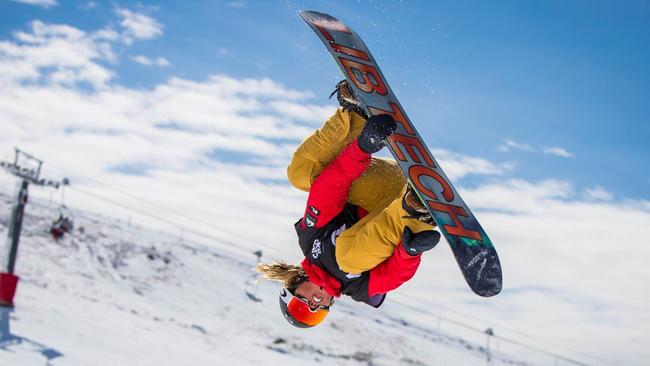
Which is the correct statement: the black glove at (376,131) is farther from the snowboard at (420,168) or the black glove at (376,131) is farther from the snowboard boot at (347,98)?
the snowboard boot at (347,98)

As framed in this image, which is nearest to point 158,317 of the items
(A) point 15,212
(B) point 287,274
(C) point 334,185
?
(A) point 15,212

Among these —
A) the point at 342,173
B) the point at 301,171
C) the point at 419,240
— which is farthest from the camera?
the point at 301,171

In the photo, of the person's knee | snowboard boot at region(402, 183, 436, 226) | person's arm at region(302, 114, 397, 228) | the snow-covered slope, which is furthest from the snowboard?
the snow-covered slope

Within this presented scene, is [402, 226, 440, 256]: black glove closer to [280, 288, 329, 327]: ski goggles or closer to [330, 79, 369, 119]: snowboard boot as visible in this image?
[330, 79, 369, 119]: snowboard boot

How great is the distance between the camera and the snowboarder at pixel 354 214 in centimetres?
295

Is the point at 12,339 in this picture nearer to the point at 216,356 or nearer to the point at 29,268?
the point at 216,356

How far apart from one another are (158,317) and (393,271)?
10.4 metres

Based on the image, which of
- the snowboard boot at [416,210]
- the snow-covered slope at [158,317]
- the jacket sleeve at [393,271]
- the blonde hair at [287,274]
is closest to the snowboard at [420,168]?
the snowboard boot at [416,210]

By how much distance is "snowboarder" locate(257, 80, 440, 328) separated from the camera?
2.95 meters

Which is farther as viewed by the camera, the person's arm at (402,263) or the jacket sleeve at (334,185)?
the jacket sleeve at (334,185)

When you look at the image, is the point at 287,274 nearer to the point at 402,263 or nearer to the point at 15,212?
the point at 402,263

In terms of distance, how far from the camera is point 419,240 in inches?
112

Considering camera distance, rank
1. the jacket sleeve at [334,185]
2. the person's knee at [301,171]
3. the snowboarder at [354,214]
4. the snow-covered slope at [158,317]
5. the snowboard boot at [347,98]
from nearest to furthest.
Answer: the snowboarder at [354,214] < the jacket sleeve at [334,185] < the snowboard boot at [347,98] < the person's knee at [301,171] < the snow-covered slope at [158,317]

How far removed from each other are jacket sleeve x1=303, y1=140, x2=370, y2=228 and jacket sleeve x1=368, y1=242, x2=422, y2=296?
47cm
